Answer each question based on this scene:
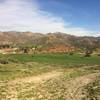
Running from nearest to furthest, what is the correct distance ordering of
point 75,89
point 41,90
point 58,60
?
1. point 41,90
2. point 75,89
3. point 58,60

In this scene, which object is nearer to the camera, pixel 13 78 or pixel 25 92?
pixel 25 92

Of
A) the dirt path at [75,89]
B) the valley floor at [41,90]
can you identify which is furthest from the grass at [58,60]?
the valley floor at [41,90]

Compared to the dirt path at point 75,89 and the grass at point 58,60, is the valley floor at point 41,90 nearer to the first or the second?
the dirt path at point 75,89

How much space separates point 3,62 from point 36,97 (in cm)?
3644

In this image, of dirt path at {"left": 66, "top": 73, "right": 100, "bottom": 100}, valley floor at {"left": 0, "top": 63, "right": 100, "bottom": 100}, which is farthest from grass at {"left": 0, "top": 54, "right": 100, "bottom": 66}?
valley floor at {"left": 0, "top": 63, "right": 100, "bottom": 100}

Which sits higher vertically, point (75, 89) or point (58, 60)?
point (58, 60)

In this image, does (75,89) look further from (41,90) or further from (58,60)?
(58,60)

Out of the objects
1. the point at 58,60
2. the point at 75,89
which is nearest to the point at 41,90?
the point at 75,89

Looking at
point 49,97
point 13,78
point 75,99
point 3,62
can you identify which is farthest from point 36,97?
point 3,62

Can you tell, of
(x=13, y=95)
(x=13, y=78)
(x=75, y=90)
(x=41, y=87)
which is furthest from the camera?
(x=13, y=78)

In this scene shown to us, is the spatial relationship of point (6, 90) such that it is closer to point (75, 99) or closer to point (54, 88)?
Answer: point (54, 88)

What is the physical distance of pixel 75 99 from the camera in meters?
25.5

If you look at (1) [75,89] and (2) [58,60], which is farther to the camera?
(2) [58,60]

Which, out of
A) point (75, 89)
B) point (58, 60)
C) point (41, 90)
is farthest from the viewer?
point (58, 60)
